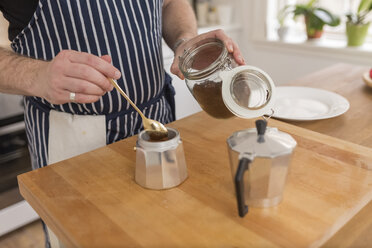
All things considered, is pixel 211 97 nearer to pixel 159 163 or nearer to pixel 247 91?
pixel 247 91

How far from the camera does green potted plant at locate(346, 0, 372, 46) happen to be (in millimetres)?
2148

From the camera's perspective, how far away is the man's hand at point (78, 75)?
2.18 ft

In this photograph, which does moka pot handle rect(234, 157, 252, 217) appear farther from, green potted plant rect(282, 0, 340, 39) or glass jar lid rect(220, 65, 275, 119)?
green potted plant rect(282, 0, 340, 39)

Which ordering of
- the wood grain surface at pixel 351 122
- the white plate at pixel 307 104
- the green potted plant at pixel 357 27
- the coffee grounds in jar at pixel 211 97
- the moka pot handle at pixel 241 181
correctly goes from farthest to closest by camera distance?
the green potted plant at pixel 357 27
the white plate at pixel 307 104
the coffee grounds in jar at pixel 211 97
the wood grain surface at pixel 351 122
the moka pot handle at pixel 241 181

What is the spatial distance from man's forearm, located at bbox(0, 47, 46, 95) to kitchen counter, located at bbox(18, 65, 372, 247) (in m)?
0.19

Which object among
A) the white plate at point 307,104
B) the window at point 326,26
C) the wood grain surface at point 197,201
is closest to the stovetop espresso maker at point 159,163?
the wood grain surface at point 197,201

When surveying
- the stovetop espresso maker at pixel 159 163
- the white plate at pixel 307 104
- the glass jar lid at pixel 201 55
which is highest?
the glass jar lid at pixel 201 55

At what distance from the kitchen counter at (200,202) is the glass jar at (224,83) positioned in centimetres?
13

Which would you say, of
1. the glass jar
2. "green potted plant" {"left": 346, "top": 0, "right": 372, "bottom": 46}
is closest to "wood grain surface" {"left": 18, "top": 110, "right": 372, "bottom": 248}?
the glass jar

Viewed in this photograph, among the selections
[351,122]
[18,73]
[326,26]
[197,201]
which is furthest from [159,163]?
[326,26]

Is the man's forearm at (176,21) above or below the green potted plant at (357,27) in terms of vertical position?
above

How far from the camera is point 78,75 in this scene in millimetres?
669

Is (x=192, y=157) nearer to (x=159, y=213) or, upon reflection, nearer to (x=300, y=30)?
(x=159, y=213)

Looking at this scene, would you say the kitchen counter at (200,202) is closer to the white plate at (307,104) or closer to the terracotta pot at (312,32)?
the white plate at (307,104)
